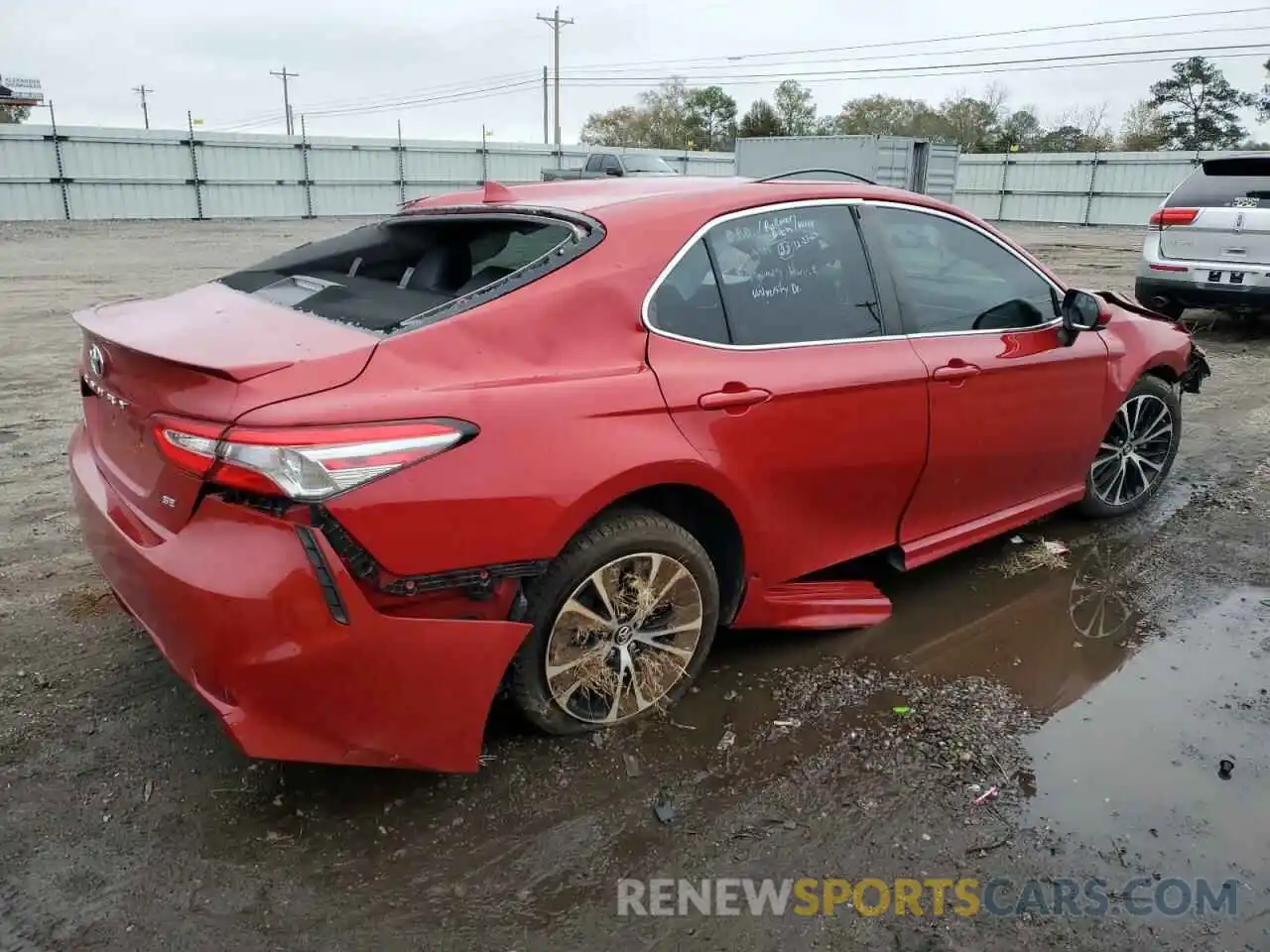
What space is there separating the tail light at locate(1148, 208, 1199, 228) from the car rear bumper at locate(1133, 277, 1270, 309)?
55cm

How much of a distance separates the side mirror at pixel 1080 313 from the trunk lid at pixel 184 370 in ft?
9.59

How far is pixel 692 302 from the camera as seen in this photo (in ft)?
9.63

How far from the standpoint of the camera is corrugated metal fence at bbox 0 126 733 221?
24109 mm

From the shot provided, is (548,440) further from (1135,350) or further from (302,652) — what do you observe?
(1135,350)

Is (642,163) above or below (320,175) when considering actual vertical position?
above

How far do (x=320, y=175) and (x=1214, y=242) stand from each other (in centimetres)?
2547

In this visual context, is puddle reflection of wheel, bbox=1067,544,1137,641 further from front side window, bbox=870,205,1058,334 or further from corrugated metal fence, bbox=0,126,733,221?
corrugated metal fence, bbox=0,126,733,221

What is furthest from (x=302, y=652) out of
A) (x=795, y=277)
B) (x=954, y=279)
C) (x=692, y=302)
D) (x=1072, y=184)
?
(x=1072, y=184)

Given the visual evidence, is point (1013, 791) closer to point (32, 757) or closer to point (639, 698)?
point (639, 698)

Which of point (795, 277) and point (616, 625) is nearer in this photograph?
point (616, 625)

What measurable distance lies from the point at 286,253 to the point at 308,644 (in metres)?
2.02

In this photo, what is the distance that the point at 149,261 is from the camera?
53.0ft

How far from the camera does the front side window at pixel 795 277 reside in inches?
121

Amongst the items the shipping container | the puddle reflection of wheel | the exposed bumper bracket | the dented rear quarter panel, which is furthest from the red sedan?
the shipping container
